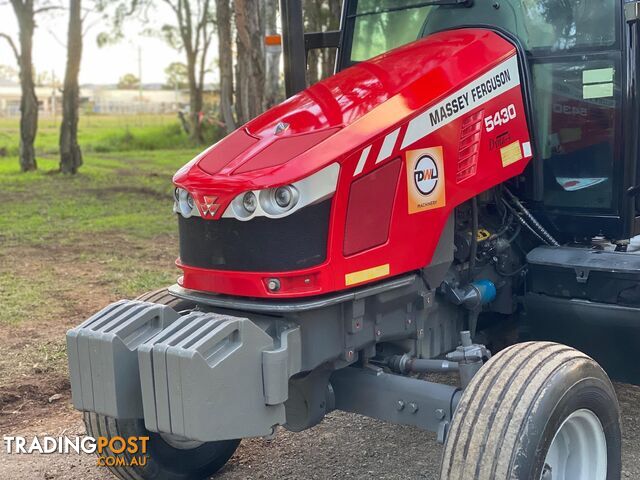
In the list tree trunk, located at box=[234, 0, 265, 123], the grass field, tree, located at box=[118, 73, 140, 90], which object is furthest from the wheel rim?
tree, located at box=[118, 73, 140, 90]

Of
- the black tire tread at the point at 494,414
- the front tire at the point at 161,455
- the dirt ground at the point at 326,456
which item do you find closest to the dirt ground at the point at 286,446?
the dirt ground at the point at 326,456

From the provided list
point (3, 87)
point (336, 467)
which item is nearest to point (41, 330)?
point (336, 467)

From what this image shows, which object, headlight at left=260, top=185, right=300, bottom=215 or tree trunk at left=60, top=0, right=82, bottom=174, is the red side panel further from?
tree trunk at left=60, top=0, right=82, bottom=174

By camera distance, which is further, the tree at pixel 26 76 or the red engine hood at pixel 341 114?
the tree at pixel 26 76

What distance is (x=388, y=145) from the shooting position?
132 inches

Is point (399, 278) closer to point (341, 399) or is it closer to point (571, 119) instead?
point (341, 399)

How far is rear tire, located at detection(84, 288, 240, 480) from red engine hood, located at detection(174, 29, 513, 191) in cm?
75

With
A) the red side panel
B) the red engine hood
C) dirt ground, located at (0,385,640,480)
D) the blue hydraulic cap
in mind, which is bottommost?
dirt ground, located at (0,385,640,480)

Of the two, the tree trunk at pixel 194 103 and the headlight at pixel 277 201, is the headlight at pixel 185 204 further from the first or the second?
the tree trunk at pixel 194 103

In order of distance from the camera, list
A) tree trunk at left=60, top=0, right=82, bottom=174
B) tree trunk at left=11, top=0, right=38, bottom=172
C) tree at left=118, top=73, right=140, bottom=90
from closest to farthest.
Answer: tree trunk at left=60, top=0, right=82, bottom=174 → tree trunk at left=11, top=0, right=38, bottom=172 → tree at left=118, top=73, right=140, bottom=90

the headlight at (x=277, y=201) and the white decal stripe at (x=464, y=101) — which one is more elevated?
the white decal stripe at (x=464, y=101)

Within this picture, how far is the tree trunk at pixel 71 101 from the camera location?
18.3 m

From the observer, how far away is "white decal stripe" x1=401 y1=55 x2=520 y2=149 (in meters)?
3.45

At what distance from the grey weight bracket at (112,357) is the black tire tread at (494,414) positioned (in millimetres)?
1185
